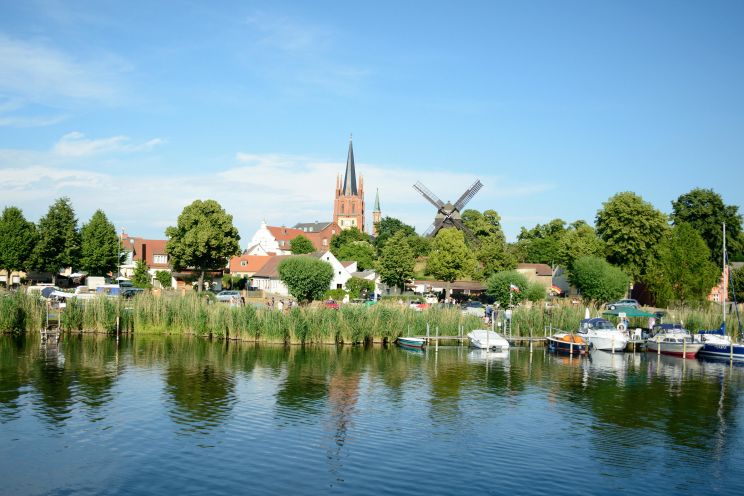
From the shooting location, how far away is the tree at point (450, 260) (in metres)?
87.7

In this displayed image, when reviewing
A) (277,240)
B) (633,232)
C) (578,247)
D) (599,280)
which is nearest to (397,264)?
(578,247)

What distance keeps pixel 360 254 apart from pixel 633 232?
187 feet

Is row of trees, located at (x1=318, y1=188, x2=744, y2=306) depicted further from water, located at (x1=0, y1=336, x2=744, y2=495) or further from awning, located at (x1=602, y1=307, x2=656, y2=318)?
water, located at (x1=0, y1=336, x2=744, y2=495)

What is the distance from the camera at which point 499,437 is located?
2467 centimetres

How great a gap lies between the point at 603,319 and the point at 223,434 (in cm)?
3997

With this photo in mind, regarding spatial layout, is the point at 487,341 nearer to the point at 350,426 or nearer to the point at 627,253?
the point at 350,426

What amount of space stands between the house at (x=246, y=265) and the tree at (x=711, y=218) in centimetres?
6675

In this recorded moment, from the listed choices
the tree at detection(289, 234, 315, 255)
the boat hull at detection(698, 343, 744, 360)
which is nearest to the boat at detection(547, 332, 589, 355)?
the boat hull at detection(698, 343, 744, 360)

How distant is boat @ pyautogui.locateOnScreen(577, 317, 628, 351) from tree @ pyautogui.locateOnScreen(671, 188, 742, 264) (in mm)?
40356

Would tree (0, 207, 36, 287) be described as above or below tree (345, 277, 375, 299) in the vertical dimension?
above

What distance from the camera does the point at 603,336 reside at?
52969 millimetres

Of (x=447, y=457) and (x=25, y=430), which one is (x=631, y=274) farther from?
(x=25, y=430)

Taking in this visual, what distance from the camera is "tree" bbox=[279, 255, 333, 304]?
208 feet

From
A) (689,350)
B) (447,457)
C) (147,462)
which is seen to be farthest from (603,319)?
(147,462)
